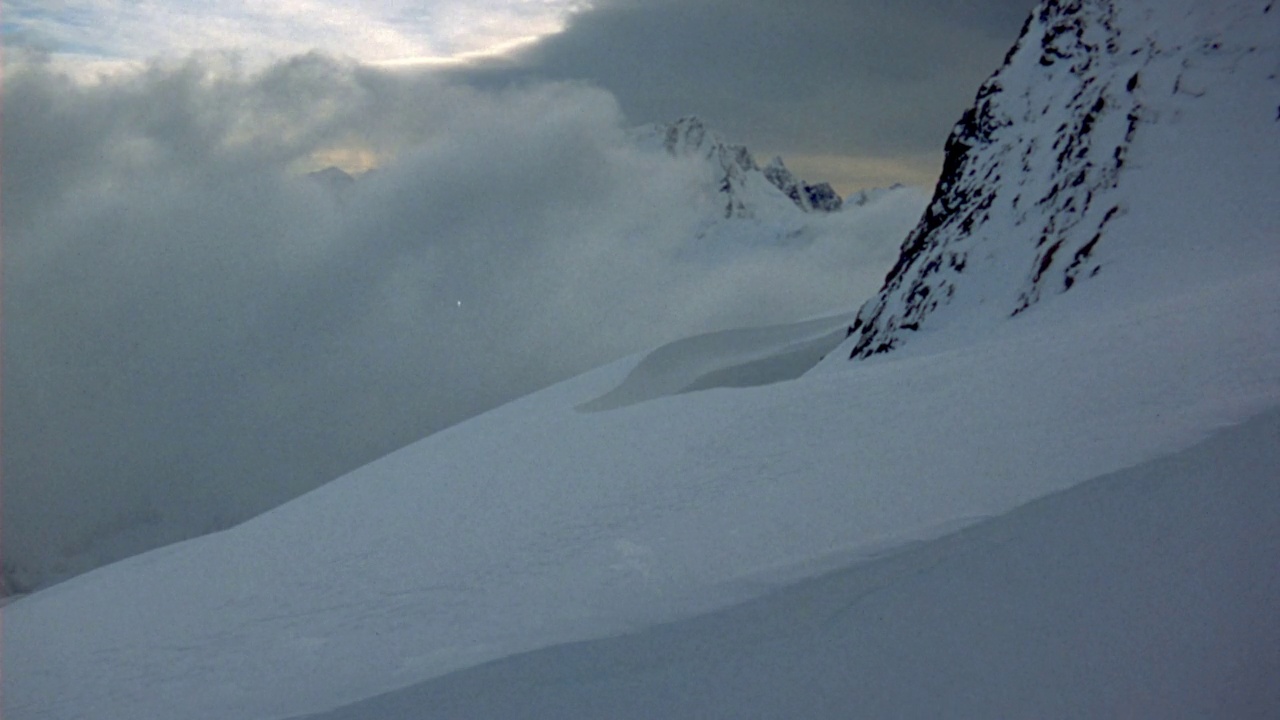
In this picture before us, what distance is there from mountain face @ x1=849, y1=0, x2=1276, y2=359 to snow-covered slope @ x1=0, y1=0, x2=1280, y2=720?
5108 mm

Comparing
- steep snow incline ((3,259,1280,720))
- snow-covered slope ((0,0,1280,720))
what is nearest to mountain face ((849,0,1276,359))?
snow-covered slope ((0,0,1280,720))

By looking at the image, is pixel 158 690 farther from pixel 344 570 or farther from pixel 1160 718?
pixel 1160 718

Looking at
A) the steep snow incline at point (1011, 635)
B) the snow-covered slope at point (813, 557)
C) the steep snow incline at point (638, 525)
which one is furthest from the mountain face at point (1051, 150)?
the steep snow incline at point (1011, 635)

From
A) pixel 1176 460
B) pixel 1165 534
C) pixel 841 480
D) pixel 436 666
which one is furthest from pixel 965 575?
pixel 436 666

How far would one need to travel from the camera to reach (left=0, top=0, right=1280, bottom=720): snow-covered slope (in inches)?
214

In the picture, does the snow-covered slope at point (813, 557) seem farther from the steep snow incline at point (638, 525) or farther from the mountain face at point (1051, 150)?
the mountain face at point (1051, 150)

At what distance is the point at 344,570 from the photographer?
10227mm

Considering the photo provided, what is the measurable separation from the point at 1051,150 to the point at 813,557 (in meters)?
24.7

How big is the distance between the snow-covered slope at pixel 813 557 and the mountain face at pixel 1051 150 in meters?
5.11

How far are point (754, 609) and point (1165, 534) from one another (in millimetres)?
2729

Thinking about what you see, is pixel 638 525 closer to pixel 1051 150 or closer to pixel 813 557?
pixel 813 557

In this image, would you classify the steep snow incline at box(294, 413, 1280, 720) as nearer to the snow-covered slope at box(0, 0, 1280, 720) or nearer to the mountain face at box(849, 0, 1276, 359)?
the snow-covered slope at box(0, 0, 1280, 720)

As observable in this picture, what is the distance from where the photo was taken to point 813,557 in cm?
698

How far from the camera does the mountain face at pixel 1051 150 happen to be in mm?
23125
